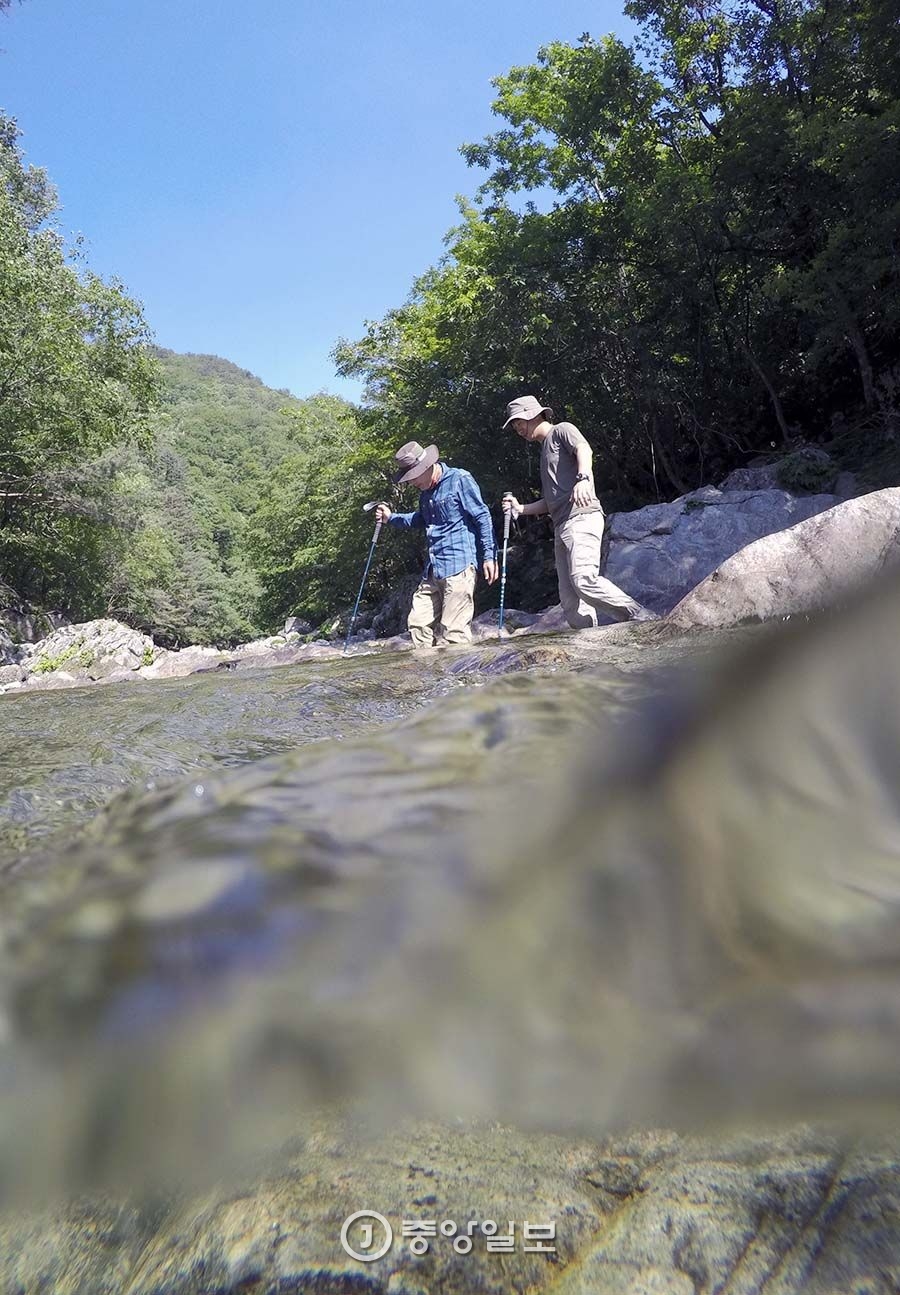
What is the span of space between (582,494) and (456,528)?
5.47 feet

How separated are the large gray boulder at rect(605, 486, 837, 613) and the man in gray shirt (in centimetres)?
587

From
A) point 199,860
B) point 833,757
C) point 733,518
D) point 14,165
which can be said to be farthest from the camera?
point 14,165

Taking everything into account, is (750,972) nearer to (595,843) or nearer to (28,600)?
(595,843)

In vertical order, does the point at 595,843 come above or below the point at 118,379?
below

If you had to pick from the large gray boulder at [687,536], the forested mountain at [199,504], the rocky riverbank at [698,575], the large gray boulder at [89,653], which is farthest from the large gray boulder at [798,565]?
the forested mountain at [199,504]

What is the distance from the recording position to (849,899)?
916 millimetres

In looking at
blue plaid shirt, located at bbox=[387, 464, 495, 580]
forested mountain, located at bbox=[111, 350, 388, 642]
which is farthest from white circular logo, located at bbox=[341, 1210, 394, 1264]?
forested mountain, located at bbox=[111, 350, 388, 642]

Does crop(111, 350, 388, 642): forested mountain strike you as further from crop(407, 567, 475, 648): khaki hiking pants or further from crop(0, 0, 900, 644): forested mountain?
crop(407, 567, 475, 648): khaki hiking pants

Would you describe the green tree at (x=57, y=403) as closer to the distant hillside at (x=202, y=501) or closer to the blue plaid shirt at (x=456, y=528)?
A: the distant hillside at (x=202, y=501)

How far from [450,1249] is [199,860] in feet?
2.26

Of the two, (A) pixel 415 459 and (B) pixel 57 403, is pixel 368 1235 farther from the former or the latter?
(B) pixel 57 403

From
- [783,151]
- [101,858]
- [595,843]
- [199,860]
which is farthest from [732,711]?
[783,151]

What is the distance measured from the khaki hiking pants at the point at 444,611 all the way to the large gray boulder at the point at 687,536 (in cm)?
554

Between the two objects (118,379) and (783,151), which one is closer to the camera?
(783,151)
